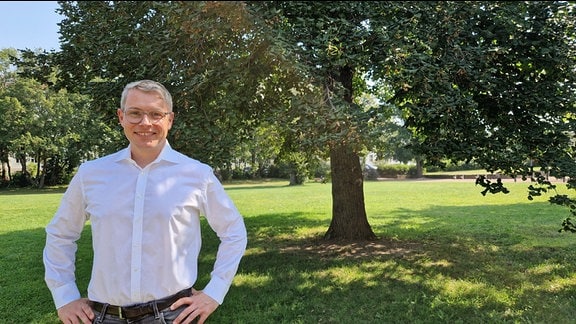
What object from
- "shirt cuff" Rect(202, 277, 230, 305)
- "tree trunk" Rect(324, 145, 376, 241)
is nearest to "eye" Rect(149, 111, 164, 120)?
"shirt cuff" Rect(202, 277, 230, 305)

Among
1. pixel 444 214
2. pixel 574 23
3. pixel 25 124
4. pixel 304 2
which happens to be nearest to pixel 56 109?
pixel 25 124

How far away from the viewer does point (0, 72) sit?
30.3m

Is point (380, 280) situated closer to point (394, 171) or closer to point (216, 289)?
point (216, 289)

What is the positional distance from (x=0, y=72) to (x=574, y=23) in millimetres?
34257

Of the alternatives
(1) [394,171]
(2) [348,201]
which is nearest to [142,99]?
(2) [348,201]

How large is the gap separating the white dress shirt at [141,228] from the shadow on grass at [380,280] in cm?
288

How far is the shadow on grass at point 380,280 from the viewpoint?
4.83 m

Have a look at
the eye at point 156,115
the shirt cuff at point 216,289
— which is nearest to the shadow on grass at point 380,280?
the shirt cuff at point 216,289

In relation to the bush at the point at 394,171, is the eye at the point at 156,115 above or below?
above

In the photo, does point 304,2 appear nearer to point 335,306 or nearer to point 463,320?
point 335,306

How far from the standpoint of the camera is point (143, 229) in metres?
→ 1.94

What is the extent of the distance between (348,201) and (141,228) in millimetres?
6701

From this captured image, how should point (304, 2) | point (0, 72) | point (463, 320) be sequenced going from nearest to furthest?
point (463, 320) → point (304, 2) → point (0, 72)

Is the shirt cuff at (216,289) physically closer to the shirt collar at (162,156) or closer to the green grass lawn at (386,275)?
the shirt collar at (162,156)
